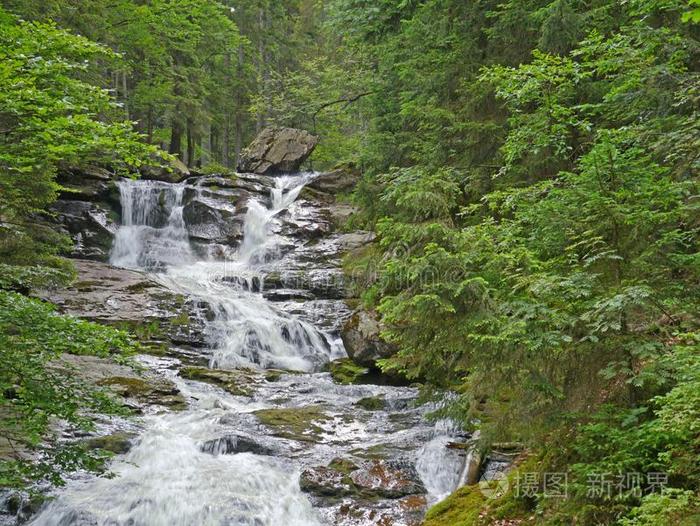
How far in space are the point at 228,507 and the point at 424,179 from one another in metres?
5.39

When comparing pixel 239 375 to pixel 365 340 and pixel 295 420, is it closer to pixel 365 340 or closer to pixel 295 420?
pixel 365 340

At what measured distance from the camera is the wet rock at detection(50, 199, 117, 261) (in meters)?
18.2

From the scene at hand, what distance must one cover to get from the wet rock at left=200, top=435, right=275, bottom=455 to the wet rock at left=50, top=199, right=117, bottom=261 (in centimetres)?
1213

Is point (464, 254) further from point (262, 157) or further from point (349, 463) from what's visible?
point (262, 157)

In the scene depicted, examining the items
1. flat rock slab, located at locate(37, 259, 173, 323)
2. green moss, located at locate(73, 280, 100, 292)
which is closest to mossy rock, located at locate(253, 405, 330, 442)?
flat rock slab, located at locate(37, 259, 173, 323)

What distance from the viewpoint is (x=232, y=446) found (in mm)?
8211

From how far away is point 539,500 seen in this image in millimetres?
4996

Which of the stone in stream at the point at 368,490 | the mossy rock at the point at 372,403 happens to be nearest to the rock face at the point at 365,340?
the mossy rock at the point at 372,403

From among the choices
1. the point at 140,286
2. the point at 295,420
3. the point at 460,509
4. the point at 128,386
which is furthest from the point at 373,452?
the point at 140,286

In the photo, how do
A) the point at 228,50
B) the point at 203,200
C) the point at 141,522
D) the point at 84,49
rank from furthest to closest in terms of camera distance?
1. the point at 228,50
2. the point at 203,200
3. the point at 141,522
4. the point at 84,49

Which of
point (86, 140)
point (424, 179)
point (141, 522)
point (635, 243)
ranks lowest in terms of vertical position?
point (141, 522)

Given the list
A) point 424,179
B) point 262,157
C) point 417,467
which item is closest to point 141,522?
point 417,467

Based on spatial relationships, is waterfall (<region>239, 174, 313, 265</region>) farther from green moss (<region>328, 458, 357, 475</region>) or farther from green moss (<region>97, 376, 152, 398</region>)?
green moss (<region>328, 458, 357, 475</region>)

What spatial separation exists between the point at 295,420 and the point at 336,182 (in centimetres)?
1518
